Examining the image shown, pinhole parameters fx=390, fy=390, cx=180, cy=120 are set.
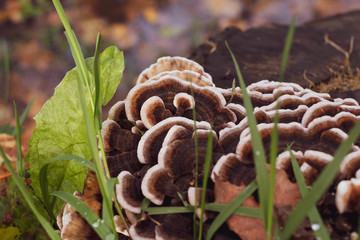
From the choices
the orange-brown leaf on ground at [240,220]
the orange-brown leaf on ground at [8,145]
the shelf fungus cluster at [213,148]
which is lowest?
the orange-brown leaf on ground at [240,220]

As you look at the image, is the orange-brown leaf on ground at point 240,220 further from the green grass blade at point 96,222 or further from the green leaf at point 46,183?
the green leaf at point 46,183

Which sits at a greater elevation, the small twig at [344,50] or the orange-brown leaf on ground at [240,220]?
the small twig at [344,50]

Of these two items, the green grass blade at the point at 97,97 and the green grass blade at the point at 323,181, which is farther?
the green grass blade at the point at 97,97

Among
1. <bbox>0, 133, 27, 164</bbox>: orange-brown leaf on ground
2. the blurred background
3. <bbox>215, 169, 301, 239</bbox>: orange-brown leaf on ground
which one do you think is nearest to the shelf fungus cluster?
<bbox>215, 169, 301, 239</bbox>: orange-brown leaf on ground

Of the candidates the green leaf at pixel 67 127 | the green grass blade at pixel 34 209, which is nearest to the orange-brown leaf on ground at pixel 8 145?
the green leaf at pixel 67 127

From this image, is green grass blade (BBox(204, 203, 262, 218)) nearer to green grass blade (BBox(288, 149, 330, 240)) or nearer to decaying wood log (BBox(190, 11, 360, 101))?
green grass blade (BBox(288, 149, 330, 240))

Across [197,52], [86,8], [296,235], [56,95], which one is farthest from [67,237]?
[86,8]

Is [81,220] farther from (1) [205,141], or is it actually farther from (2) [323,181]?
(2) [323,181]
